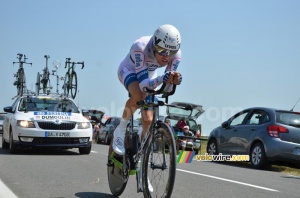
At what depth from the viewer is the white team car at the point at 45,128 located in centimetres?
1303

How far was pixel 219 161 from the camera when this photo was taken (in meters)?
14.6

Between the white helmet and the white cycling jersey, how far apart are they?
0.27 m

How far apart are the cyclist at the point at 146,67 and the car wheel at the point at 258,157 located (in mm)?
7171

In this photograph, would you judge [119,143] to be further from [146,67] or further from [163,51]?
[163,51]

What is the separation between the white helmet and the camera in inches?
201

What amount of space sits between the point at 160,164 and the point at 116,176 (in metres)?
1.21

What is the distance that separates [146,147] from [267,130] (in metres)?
7.95

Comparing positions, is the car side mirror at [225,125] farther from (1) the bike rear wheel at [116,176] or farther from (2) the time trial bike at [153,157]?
(2) the time trial bike at [153,157]

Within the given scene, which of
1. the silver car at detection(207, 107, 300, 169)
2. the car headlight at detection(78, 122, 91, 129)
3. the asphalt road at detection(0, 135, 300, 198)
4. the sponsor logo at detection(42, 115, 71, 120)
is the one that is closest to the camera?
the asphalt road at detection(0, 135, 300, 198)

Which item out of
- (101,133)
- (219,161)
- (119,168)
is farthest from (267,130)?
(101,133)

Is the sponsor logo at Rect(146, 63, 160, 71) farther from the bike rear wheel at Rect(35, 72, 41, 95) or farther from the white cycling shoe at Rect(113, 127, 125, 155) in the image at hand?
the bike rear wheel at Rect(35, 72, 41, 95)

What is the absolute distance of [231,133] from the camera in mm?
14180

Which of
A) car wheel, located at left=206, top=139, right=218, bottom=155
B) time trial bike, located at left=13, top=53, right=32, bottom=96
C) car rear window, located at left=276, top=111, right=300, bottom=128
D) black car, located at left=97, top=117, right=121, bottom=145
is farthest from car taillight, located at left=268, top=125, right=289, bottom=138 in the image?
time trial bike, located at left=13, top=53, right=32, bottom=96

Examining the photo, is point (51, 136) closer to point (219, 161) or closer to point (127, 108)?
point (219, 161)
